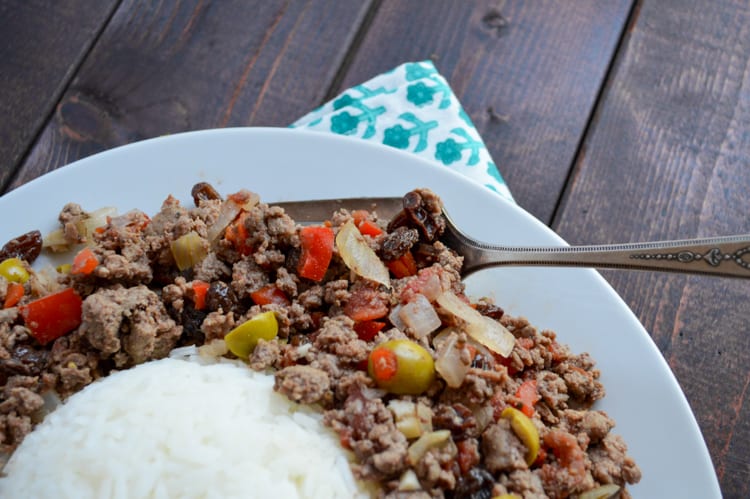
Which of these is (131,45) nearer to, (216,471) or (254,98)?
(254,98)

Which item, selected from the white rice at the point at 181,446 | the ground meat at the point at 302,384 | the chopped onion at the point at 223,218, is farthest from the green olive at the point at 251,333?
the chopped onion at the point at 223,218

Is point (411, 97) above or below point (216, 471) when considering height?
above

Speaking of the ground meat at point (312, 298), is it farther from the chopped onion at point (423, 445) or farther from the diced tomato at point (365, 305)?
the chopped onion at point (423, 445)

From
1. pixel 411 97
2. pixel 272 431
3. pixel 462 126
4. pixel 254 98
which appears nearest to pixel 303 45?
pixel 254 98

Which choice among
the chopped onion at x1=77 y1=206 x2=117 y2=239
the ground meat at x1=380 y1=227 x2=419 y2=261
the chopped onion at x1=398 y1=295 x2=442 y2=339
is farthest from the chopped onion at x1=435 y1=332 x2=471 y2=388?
the chopped onion at x1=77 y1=206 x2=117 y2=239

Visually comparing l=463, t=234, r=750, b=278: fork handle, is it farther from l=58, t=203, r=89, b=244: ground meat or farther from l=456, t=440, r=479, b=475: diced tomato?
l=58, t=203, r=89, b=244: ground meat

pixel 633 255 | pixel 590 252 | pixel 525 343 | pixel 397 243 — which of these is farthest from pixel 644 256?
pixel 397 243
